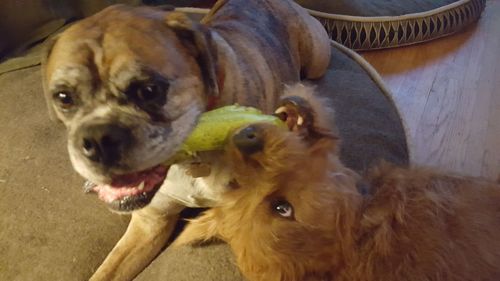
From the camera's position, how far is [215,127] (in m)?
1.40

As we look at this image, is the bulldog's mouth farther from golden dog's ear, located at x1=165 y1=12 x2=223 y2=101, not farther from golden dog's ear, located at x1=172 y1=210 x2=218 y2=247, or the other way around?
golden dog's ear, located at x1=165 y1=12 x2=223 y2=101

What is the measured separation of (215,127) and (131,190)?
0.27 m

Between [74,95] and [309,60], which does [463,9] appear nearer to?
[309,60]

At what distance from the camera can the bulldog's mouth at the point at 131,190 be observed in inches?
55.7

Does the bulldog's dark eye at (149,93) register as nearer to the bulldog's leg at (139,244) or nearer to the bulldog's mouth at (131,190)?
the bulldog's mouth at (131,190)

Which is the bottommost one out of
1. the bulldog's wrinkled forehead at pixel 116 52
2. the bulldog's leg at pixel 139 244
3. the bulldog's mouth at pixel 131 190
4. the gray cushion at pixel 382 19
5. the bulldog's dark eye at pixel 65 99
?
the bulldog's leg at pixel 139 244

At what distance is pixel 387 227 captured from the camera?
1140 mm

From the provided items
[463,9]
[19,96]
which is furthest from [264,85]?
[463,9]

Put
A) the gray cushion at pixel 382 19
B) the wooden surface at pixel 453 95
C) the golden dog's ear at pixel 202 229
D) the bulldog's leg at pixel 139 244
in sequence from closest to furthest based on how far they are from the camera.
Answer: the golden dog's ear at pixel 202 229 → the bulldog's leg at pixel 139 244 → the wooden surface at pixel 453 95 → the gray cushion at pixel 382 19

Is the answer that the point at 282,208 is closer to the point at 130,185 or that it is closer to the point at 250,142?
the point at 250,142

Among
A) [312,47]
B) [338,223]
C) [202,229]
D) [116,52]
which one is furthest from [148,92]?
[312,47]

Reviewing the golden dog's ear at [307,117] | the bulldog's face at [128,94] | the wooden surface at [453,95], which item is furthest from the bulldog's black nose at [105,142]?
the wooden surface at [453,95]

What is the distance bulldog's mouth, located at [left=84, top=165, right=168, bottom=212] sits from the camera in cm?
142

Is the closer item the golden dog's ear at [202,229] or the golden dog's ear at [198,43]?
the golden dog's ear at [202,229]
